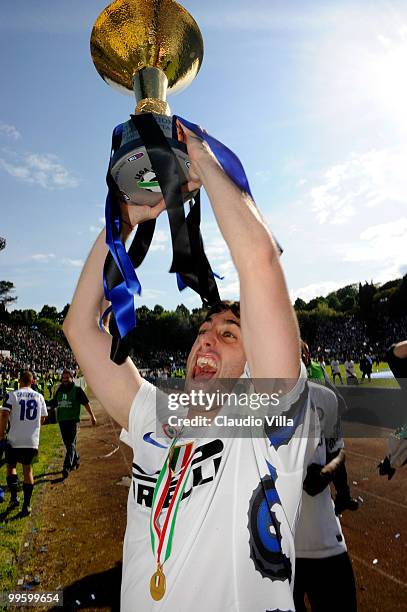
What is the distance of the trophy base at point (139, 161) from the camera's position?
1661mm

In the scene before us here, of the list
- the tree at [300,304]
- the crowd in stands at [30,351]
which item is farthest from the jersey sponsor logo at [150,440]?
the tree at [300,304]

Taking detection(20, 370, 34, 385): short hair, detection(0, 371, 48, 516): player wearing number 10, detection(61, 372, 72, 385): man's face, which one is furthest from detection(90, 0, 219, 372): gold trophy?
detection(61, 372, 72, 385): man's face

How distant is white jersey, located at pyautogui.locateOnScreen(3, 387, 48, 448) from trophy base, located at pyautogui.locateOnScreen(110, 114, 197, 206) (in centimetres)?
667

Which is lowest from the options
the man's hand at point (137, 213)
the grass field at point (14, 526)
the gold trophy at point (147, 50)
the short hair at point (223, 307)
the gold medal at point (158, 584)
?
the grass field at point (14, 526)

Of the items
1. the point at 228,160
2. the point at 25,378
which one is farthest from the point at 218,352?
the point at 25,378

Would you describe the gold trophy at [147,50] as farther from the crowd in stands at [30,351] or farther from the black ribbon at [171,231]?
the crowd in stands at [30,351]

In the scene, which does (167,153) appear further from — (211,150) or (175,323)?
(175,323)

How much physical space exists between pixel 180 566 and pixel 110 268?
49.8 inches

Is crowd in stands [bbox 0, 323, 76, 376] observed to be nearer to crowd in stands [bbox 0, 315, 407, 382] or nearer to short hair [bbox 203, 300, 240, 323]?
crowd in stands [bbox 0, 315, 407, 382]

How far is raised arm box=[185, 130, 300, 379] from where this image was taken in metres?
1.26

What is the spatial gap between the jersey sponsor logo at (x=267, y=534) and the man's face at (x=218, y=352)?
0.52 metres

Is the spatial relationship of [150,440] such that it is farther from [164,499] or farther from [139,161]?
[139,161]

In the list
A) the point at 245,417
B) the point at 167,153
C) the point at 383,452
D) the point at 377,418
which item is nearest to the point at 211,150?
the point at 167,153

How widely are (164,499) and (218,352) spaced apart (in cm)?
66
